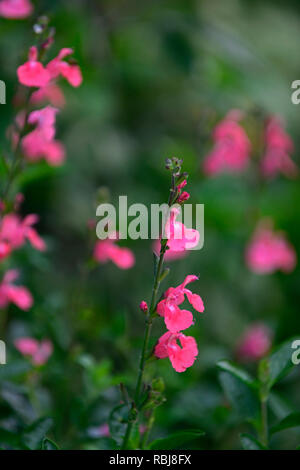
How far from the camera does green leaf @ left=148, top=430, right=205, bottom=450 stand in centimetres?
71

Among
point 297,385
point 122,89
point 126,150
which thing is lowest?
point 297,385

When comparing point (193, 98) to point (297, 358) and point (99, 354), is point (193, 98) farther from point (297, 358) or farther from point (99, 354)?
point (297, 358)

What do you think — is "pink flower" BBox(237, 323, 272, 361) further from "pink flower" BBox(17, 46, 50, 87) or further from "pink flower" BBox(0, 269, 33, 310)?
"pink flower" BBox(17, 46, 50, 87)

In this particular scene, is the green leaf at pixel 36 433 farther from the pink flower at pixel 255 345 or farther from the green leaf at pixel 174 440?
the pink flower at pixel 255 345

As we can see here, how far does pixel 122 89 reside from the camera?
2.26 metres

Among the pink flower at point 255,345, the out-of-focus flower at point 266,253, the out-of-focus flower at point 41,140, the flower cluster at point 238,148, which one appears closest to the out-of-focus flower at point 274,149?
the flower cluster at point 238,148

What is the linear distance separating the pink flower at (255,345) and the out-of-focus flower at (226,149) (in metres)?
0.49

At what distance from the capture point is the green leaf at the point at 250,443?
30.6 inches

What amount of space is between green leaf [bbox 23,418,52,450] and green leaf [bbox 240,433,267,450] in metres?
0.30

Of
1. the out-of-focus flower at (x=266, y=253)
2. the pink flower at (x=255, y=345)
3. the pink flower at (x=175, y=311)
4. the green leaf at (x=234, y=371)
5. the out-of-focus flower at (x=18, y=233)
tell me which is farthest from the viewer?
the out-of-focus flower at (x=266, y=253)

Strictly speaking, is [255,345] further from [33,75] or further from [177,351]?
[33,75]

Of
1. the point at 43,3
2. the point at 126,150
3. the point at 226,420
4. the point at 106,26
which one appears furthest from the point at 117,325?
the point at 106,26
